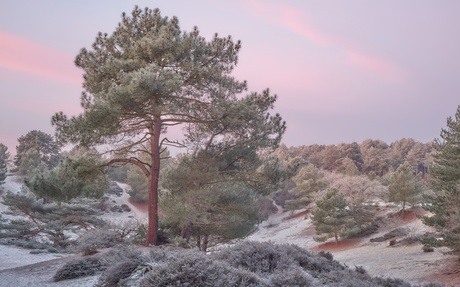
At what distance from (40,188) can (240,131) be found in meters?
6.86

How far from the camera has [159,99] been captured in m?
11.1

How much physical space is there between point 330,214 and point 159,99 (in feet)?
73.8

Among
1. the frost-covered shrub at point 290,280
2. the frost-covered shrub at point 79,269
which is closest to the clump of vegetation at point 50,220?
the frost-covered shrub at point 79,269

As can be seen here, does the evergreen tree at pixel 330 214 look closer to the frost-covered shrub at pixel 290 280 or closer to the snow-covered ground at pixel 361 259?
the snow-covered ground at pixel 361 259

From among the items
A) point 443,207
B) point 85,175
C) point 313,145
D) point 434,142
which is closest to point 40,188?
point 85,175

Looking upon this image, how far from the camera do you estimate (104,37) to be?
13164mm

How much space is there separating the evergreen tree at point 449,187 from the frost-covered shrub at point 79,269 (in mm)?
12961

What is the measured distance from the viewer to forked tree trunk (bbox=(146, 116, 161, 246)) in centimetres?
1270

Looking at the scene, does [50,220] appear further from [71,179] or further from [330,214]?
[330,214]

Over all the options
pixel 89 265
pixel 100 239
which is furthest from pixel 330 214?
pixel 89 265

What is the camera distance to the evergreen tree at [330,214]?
29.2 metres

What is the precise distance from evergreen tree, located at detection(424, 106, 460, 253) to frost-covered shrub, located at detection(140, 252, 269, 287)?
1195cm

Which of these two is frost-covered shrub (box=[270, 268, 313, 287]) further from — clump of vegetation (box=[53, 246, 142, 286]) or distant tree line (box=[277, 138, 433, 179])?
distant tree line (box=[277, 138, 433, 179])

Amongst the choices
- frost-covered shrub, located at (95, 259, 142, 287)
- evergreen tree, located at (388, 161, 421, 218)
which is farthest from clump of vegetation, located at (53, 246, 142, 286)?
evergreen tree, located at (388, 161, 421, 218)
